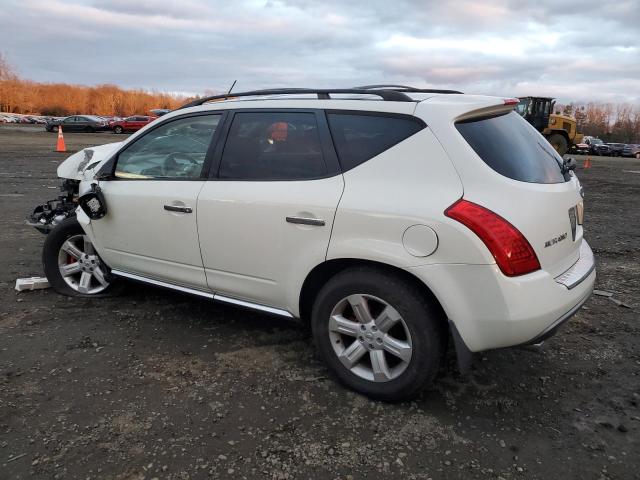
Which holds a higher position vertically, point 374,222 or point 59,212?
point 374,222

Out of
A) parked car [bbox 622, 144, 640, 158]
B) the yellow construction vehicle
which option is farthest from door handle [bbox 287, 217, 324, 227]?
parked car [bbox 622, 144, 640, 158]

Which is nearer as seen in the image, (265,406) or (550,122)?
(265,406)

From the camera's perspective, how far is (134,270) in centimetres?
395

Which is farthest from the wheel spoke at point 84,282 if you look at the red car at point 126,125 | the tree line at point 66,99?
the tree line at point 66,99

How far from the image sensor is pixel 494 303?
2.46m

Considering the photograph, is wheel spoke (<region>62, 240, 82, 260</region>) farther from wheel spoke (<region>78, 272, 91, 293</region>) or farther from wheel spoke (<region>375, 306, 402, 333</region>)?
wheel spoke (<region>375, 306, 402, 333</region>)

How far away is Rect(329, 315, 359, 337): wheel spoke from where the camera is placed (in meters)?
2.87

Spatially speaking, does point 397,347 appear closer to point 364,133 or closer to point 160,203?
point 364,133

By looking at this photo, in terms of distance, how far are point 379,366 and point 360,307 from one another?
0.35 meters

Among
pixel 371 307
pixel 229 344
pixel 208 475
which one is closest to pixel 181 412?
pixel 208 475

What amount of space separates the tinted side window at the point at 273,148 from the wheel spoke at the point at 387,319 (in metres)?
0.87

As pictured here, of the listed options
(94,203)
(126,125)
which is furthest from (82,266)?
(126,125)

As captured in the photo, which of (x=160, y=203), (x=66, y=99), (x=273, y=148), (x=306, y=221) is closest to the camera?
(x=306, y=221)

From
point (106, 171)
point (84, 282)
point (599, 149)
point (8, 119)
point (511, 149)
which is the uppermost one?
point (8, 119)
